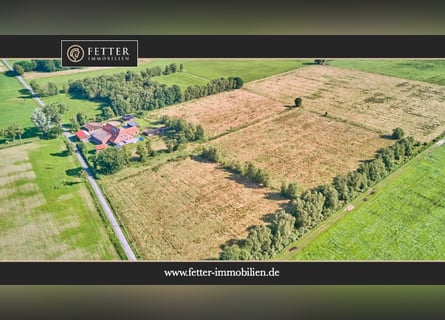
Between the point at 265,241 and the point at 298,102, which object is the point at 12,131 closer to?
the point at 265,241

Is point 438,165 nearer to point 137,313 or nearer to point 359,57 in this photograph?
point 359,57

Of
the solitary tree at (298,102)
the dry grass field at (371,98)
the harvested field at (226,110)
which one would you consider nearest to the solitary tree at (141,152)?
the harvested field at (226,110)

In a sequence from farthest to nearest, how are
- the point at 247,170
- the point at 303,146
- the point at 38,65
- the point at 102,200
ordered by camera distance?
1. the point at 303,146
2. the point at 247,170
3. the point at 102,200
4. the point at 38,65

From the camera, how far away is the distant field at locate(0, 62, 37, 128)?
1079cm

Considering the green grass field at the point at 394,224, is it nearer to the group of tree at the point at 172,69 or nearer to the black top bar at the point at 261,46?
the black top bar at the point at 261,46

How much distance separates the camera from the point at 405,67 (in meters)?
10.5

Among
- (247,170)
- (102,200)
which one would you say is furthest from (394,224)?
(102,200)

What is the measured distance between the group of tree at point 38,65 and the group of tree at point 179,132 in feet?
14.1

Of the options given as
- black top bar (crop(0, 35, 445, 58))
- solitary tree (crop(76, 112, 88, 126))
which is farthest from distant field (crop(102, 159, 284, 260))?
black top bar (crop(0, 35, 445, 58))

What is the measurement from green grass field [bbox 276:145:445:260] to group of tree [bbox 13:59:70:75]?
8440mm

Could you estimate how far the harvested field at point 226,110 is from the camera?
43.2ft

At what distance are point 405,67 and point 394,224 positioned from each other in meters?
5.06

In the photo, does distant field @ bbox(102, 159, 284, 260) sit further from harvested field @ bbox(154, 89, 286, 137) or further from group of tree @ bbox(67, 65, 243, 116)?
group of tree @ bbox(67, 65, 243, 116)

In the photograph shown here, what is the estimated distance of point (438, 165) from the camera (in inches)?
514
